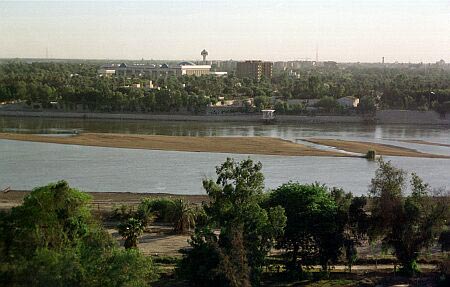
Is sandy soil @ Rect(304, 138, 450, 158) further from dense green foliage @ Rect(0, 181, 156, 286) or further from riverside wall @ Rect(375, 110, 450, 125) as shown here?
dense green foliage @ Rect(0, 181, 156, 286)

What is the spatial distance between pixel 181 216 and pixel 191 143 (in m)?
17.2

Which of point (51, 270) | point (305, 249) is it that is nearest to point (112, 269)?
point (51, 270)

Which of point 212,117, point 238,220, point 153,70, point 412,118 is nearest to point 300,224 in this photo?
point 238,220

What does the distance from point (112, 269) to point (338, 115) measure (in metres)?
39.1

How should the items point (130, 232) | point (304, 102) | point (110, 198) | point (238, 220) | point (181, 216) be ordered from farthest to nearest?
point (304, 102) → point (110, 198) → point (181, 216) → point (130, 232) → point (238, 220)

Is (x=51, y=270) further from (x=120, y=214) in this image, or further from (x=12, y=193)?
(x=12, y=193)

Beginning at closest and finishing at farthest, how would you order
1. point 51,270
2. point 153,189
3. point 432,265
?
point 51,270, point 432,265, point 153,189

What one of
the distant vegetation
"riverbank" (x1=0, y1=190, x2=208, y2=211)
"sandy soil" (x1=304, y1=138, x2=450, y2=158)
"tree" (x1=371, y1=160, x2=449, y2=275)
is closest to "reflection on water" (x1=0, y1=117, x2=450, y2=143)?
"sandy soil" (x1=304, y1=138, x2=450, y2=158)

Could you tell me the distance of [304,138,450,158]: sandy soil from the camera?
30.7m

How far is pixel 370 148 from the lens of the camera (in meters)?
32.1

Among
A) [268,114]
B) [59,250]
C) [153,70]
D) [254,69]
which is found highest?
[254,69]

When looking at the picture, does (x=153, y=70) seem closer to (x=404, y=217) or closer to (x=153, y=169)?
(x=153, y=169)

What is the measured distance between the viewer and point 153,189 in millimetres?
21938

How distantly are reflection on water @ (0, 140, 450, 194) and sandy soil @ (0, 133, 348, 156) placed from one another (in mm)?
1251
